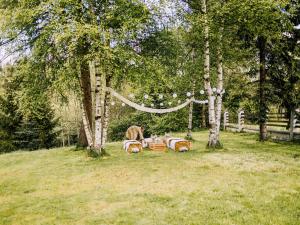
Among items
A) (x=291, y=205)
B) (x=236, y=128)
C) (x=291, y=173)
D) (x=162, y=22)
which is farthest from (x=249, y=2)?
(x=236, y=128)

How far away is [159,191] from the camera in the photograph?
325 inches

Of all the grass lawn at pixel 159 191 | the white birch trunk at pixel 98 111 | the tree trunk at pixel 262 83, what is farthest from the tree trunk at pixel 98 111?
the tree trunk at pixel 262 83

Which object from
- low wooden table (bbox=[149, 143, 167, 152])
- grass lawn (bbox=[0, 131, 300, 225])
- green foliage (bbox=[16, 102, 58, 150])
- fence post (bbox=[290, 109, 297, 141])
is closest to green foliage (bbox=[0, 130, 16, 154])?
green foliage (bbox=[16, 102, 58, 150])

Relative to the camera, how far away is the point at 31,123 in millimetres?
30719

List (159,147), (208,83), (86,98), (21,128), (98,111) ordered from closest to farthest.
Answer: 1. (98,111)
2. (208,83)
3. (159,147)
4. (86,98)
5. (21,128)

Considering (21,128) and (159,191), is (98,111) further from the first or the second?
(21,128)

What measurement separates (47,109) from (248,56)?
1991 centimetres

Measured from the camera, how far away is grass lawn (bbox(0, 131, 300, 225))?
21.4 feet

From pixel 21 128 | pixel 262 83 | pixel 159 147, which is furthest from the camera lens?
pixel 21 128

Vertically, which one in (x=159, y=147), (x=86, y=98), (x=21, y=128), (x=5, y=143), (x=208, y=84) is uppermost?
(x=208, y=84)

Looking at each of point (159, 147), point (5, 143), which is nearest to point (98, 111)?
point (159, 147)

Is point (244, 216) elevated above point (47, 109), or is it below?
below

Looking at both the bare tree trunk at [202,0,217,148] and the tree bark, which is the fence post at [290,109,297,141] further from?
the tree bark

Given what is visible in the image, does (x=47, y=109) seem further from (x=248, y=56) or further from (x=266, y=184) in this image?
(x=266, y=184)
